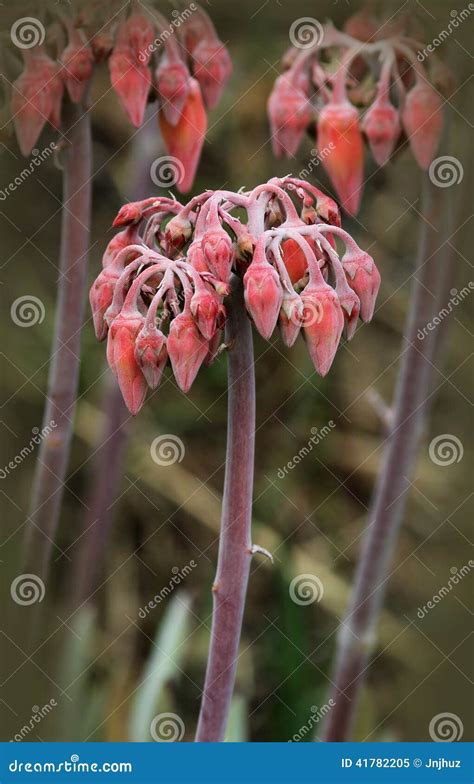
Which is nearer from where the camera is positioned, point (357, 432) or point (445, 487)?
point (445, 487)

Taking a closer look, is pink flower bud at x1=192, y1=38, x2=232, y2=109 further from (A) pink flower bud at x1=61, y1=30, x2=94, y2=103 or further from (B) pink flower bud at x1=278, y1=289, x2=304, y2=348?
(B) pink flower bud at x1=278, y1=289, x2=304, y2=348

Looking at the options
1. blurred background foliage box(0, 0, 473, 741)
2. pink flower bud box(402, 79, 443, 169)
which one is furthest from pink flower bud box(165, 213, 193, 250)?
blurred background foliage box(0, 0, 473, 741)

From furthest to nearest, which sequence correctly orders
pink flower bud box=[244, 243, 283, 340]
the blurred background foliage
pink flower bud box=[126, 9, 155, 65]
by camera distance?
the blurred background foliage
pink flower bud box=[126, 9, 155, 65]
pink flower bud box=[244, 243, 283, 340]

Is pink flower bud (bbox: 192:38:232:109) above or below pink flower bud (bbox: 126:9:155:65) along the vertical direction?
above

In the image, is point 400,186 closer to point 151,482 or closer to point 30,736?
point 151,482

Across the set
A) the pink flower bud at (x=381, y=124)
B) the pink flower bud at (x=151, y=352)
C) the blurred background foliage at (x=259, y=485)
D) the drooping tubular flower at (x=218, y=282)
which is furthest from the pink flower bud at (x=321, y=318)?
the blurred background foliage at (x=259, y=485)

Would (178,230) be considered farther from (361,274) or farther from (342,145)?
(342,145)

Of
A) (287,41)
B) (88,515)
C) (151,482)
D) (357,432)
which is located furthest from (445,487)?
(287,41)
